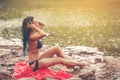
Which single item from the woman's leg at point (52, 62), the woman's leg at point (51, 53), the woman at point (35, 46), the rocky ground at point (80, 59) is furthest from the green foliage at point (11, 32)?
the woman's leg at point (52, 62)

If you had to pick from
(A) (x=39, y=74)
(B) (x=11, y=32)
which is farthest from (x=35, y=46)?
(B) (x=11, y=32)

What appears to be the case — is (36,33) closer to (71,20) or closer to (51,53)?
(51,53)

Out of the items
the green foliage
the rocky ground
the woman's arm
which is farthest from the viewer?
the green foliage

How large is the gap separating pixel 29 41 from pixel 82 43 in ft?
26.3

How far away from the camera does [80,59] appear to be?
544 inches

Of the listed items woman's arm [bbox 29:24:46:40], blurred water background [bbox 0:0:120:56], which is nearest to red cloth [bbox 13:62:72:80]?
woman's arm [bbox 29:24:46:40]

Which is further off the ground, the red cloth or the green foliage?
the red cloth

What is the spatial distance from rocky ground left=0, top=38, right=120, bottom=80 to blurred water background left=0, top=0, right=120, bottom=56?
8.06 ft

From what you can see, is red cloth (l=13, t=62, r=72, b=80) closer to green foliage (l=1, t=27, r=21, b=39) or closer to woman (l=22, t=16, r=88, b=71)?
woman (l=22, t=16, r=88, b=71)

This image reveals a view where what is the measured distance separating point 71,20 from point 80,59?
1044 cm

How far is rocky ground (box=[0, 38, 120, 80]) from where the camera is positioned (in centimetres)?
1155

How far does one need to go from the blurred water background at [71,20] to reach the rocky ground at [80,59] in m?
2.46

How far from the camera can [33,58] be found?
11.1 m

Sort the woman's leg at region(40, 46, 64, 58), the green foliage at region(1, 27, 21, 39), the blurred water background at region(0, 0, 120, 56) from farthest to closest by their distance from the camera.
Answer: the green foliage at region(1, 27, 21, 39), the blurred water background at region(0, 0, 120, 56), the woman's leg at region(40, 46, 64, 58)
